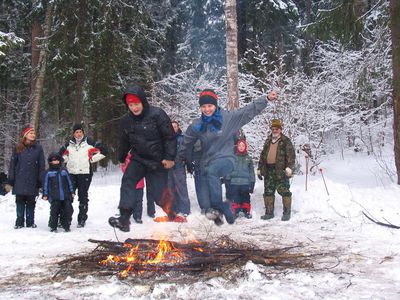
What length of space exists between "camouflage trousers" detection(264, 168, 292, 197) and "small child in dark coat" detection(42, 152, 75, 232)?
3.76 meters

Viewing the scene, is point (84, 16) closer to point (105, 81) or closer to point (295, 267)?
point (105, 81)

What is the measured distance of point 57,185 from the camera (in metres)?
7.75

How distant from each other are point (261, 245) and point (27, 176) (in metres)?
4.77

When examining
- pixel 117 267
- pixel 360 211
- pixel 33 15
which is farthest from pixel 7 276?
pixel 33 15

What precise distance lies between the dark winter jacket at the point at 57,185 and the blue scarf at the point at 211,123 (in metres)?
2.72

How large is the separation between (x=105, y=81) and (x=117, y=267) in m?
13.4

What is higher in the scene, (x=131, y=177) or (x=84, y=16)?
(x=84, y=16)

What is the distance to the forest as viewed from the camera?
13.1 metres

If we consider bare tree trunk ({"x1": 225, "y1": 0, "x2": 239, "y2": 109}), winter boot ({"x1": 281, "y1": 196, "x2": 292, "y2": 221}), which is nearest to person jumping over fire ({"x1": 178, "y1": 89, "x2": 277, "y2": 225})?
winter boot ({"x1": 281, "y1": 196, "x2": 292, "y2": 221})

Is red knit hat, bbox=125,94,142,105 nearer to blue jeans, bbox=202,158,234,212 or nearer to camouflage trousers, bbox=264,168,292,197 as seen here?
blue jeans, bbox=202,158,234,212

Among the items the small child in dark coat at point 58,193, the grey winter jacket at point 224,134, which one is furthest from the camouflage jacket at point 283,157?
the small child in dark coat at point 58,193

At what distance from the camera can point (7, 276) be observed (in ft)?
14.8

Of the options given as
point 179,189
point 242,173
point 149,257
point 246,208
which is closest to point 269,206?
point 246,208

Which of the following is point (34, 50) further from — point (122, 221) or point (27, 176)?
point (122, 221)
